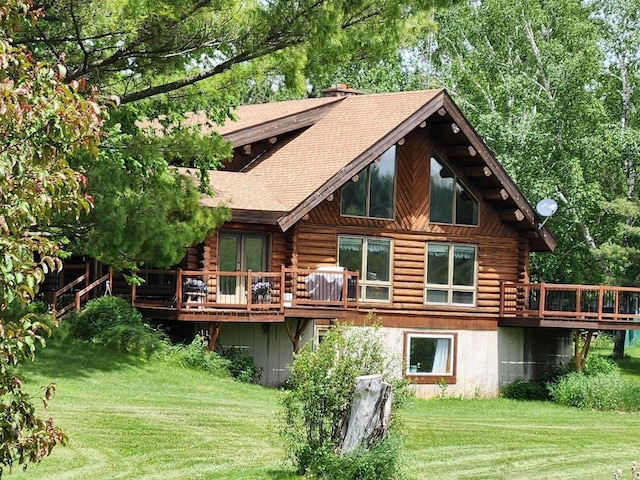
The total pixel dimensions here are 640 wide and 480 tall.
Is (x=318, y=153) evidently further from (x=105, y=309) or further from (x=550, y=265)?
(x=550, y=265)

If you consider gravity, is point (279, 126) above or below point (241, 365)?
above

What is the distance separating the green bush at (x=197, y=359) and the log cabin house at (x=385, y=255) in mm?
616

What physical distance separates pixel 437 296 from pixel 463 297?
2.56ft

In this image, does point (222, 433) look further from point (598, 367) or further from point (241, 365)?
point (598, 367)

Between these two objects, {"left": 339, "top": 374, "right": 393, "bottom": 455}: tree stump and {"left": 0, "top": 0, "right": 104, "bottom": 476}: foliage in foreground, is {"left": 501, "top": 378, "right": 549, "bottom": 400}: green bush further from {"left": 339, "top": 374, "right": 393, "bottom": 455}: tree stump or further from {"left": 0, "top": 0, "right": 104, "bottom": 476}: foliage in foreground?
{"left": 0, "top": 0, "right": 104, "bottom": 476}: foliage in foreground

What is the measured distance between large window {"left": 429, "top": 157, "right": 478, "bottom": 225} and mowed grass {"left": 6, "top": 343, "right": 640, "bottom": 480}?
17.0 ft

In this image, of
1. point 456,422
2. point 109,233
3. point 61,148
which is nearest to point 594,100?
point 456,422

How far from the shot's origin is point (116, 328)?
2431cm

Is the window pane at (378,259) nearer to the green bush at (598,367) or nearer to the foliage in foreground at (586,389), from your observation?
the foliage in foreground at (586,389)

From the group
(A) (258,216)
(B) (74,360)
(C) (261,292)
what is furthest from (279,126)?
(B) (74,360)

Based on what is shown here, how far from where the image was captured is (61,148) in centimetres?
830

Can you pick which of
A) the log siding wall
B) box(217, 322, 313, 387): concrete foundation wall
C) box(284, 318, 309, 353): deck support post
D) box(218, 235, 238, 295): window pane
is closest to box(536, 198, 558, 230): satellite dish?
the log siding wall

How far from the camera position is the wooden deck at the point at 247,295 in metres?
25.1

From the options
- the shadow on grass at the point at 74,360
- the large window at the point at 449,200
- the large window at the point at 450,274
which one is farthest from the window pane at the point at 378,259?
the shadow on grass at the point at 74,360
